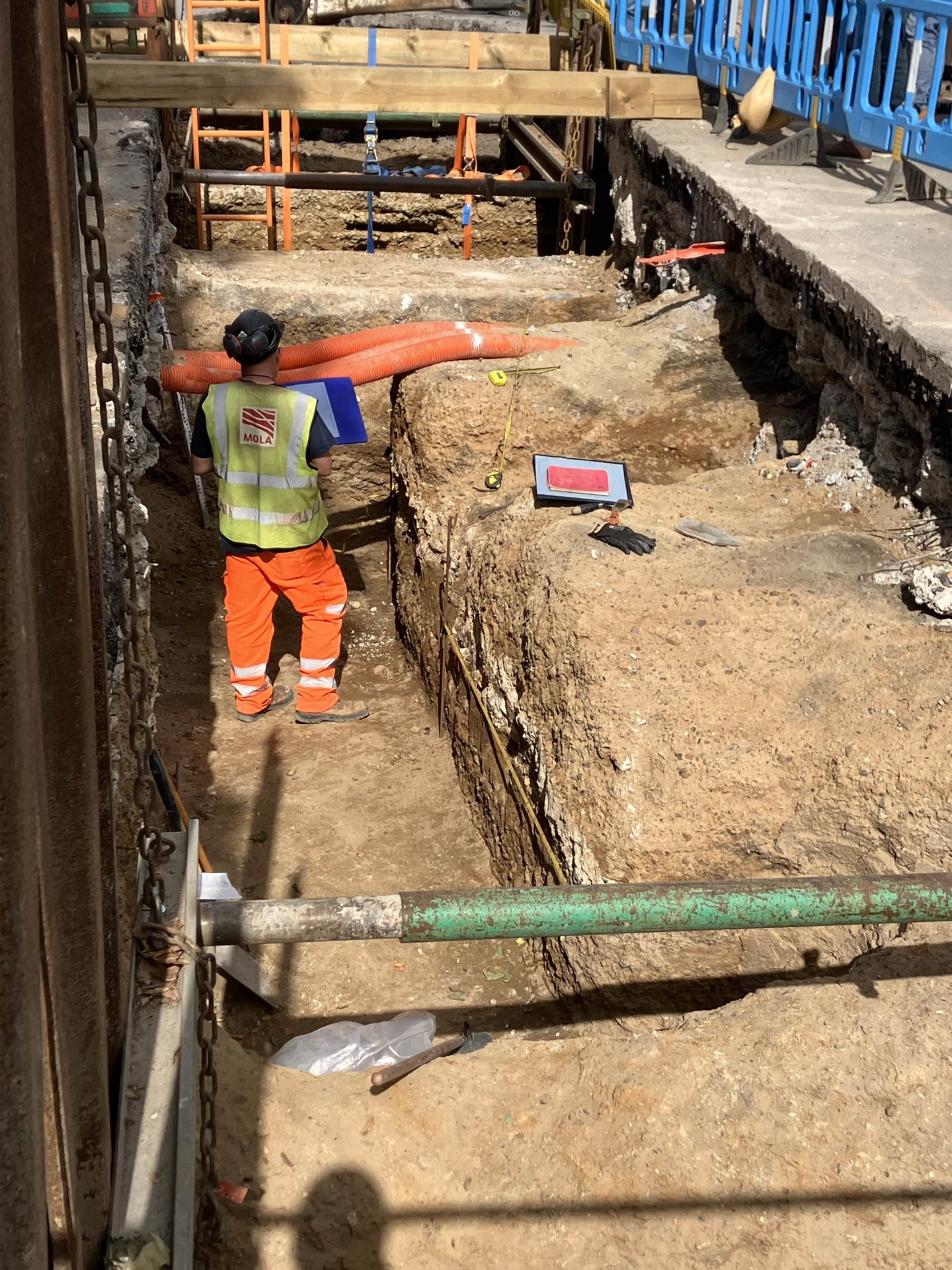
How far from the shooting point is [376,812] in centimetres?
534

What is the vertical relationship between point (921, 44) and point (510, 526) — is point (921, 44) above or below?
above

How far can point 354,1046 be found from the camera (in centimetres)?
351

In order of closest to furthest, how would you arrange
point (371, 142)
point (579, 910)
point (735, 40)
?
point (579, 910), point (735, 40), point (371, 142)

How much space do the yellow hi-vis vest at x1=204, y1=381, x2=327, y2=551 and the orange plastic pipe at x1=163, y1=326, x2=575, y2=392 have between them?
2.88 feet

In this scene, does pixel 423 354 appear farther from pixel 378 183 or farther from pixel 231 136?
pixel 231 136

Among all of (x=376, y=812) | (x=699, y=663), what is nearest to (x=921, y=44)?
(x=699, y=663)

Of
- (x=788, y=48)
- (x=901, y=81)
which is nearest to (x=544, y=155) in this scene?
(x=788, y=48)

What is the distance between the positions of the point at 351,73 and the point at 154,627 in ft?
14.7

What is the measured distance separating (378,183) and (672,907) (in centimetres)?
778

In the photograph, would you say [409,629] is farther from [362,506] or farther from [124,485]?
[124,485]

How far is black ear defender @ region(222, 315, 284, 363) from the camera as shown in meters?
5.23

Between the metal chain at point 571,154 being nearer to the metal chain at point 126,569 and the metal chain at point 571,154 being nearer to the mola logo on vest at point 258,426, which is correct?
the mola logo on vest at point 258,426

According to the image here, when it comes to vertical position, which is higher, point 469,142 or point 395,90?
point 395,90

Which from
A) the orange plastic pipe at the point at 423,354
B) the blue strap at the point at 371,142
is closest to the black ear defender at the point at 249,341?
the orange plastic pipe at the point at 423,354
